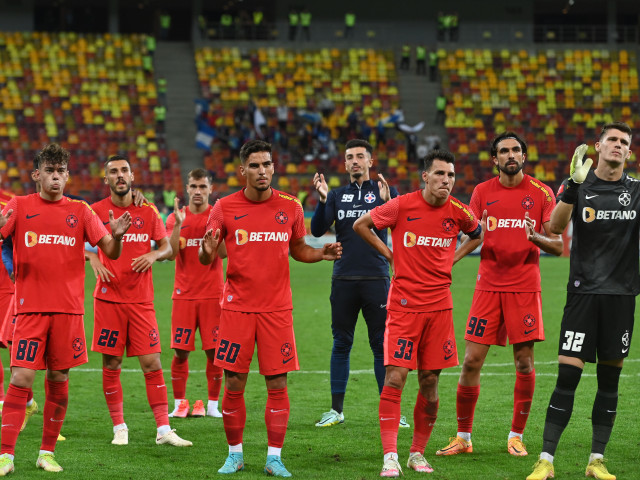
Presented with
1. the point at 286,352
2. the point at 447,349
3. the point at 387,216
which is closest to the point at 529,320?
the point at 447,349

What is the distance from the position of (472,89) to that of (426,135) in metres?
3.50

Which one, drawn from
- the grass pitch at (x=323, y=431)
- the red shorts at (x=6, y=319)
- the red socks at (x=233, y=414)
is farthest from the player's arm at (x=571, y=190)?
the red shorts at (x=6, y=319)

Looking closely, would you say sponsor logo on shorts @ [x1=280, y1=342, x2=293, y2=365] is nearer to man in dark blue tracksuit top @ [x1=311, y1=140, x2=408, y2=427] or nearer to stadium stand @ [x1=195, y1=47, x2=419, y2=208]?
man in dark blue tracksuit top @ [x1=311, y1=140, x2=408, y2=427]

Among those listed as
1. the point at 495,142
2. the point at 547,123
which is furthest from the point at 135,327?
the point at 547,123

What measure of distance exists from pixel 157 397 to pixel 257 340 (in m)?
1.54

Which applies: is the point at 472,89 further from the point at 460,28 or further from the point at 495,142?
the point at 495,142

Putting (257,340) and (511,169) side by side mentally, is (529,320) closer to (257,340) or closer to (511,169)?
(511,169)

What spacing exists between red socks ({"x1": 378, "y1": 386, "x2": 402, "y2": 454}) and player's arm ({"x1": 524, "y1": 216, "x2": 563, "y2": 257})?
154 cm

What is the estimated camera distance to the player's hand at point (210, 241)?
667cm

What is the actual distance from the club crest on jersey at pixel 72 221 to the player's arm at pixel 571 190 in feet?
11.6

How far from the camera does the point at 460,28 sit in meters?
39.3

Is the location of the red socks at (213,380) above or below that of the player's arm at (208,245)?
below

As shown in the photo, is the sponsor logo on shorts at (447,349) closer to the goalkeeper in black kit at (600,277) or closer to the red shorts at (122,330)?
the goalkeeper in black kit at (600,277)

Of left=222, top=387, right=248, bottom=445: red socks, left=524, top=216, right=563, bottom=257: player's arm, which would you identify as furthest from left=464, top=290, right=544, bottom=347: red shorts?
left=222, top=387, right=248, bottom=445: red socks
